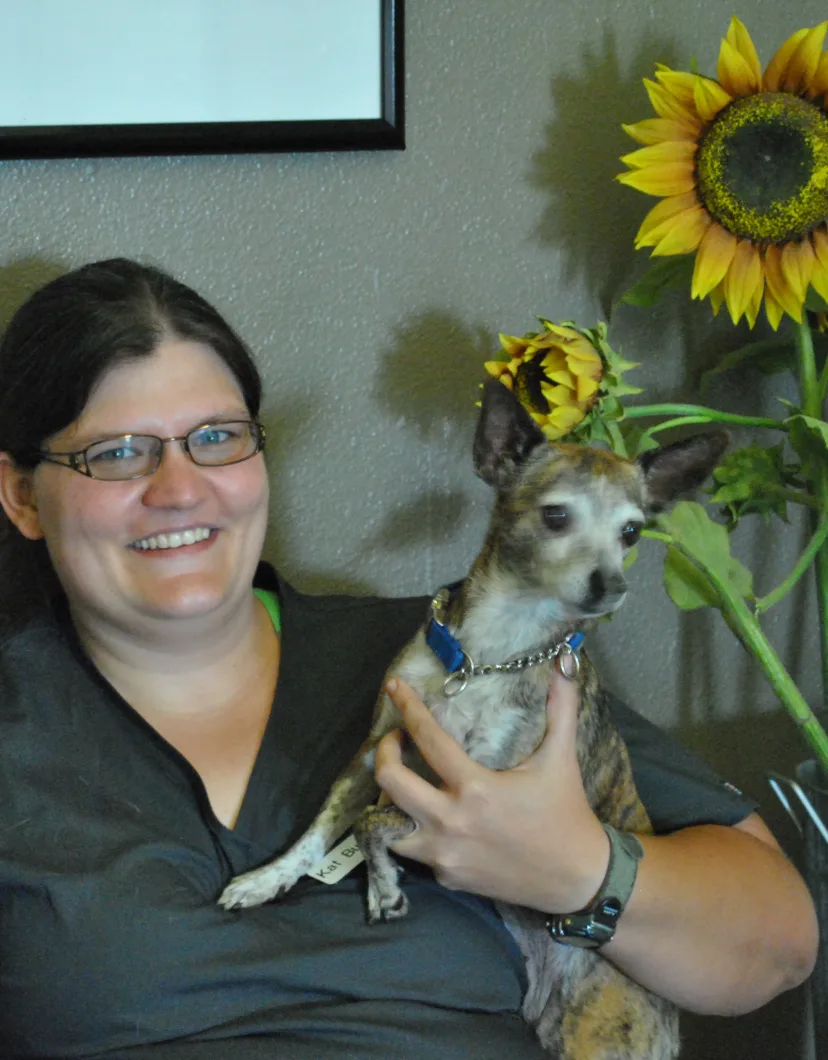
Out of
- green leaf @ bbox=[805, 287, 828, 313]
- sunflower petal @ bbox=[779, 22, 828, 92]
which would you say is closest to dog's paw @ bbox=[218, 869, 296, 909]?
green leaf @ bbox=[805, 287, 828, 313]

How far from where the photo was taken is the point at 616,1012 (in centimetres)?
107

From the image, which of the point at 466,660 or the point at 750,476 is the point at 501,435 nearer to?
the point at 466,660

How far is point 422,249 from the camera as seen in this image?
1.45 metres

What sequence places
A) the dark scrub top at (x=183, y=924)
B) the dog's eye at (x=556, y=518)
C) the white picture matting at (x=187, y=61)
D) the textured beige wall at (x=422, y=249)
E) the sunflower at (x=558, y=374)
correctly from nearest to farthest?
the dark scrub top at (x=183, y=924) → the dog's eye at (x=556, y=518) → the sunflower at (x=558, y=374) → the white picture matting at (x=187, y=61) → the textured beige wall at (x=422, y=249)

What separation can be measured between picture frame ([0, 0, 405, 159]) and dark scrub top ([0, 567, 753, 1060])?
2.03 ft

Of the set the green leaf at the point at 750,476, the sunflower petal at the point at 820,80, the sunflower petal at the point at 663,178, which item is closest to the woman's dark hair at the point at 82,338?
the sunflower petal at the point at 663,178

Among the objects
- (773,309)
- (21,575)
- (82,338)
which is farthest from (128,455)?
(773,309)

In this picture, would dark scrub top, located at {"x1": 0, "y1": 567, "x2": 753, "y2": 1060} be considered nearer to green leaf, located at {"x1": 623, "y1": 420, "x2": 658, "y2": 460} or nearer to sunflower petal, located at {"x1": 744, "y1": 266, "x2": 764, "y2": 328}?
green leaf, located at {"x1": 623, "y1": 420, "x2": 658, "y2": 460}

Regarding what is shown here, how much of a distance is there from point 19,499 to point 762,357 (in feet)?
3.34

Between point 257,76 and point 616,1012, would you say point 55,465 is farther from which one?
point 616,1012

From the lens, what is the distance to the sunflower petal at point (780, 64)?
114 centimetres

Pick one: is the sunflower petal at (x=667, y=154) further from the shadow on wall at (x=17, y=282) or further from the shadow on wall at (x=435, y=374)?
the shadow on wall at (x=17, y=282)

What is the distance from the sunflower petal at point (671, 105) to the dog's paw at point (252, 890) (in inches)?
36.9

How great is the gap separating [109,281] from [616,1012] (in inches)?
36.6
